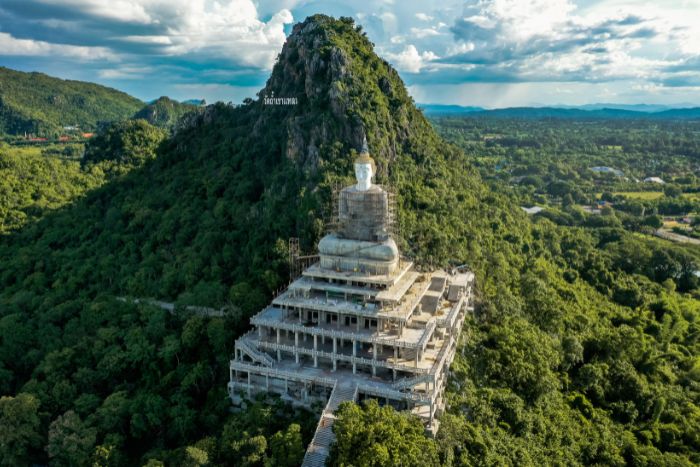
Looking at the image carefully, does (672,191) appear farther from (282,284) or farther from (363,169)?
(282,284)

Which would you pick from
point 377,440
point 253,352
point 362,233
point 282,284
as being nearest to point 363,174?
point 362,233

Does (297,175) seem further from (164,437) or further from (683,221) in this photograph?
(683,221)

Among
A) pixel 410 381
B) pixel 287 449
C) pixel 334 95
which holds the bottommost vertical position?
pixel 287 449

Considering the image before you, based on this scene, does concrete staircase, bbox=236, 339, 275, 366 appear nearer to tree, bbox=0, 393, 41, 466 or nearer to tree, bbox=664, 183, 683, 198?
tree, bbox=0, 393, 41, 466

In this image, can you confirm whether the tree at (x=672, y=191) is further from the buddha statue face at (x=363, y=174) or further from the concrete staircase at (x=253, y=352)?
the concrete staircase at (x=253, y=352)

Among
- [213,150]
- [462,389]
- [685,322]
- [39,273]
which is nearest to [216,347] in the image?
[462,389]

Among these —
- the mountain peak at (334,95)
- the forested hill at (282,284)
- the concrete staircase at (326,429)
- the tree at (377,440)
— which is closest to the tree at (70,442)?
the forested hill at (282,284)
